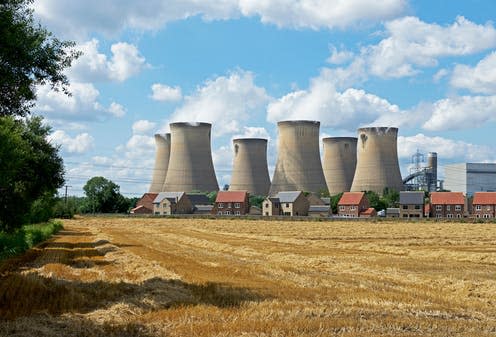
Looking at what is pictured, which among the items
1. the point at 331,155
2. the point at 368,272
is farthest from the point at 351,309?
the point at 331,155

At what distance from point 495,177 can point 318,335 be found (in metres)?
160

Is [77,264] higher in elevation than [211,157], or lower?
lower

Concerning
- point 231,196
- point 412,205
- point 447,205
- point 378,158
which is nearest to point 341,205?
point 412,205

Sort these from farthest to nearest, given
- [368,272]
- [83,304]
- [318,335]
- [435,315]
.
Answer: [368,272]
[83,304]
[435,315]
[318,335]

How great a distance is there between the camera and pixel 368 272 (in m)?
17.0

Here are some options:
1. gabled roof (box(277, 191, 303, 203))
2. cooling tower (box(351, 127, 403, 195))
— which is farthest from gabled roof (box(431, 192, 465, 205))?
gabled roof (box(277, 191, 303, 203))

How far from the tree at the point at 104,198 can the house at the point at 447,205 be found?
52.1m

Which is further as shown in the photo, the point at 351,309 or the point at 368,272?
the point at 368,272

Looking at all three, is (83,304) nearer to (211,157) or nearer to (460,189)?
(211,157)

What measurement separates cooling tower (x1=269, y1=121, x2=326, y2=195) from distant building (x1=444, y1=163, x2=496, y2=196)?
7348cm

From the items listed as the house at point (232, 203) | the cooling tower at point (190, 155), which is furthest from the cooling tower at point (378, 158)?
the cooling tower at point (190, 155)

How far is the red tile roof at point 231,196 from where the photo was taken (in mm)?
104625

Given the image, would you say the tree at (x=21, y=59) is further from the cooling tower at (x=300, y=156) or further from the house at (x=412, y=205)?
the house at (x=412, y=205)

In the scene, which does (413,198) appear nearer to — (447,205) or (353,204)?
(447,205)
